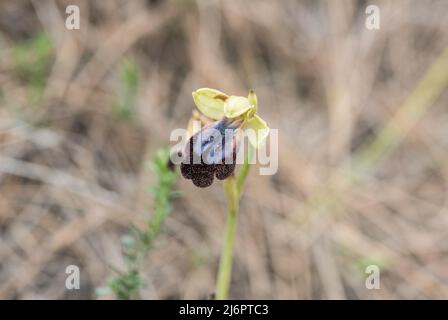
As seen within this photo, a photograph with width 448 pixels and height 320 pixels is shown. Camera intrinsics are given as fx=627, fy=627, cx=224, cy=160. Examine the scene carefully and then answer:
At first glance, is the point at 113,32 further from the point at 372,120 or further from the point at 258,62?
the point at 372,120

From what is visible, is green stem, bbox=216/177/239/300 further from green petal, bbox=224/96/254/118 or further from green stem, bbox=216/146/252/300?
green petal, bbox=224/96/254/118

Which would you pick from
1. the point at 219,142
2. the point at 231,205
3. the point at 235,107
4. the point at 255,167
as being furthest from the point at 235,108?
the point at 255,167

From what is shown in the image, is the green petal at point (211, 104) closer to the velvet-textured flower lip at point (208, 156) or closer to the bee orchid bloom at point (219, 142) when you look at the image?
the bee orchid bloom at point (219, 142)

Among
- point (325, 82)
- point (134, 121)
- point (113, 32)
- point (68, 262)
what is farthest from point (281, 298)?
point (113, 32)

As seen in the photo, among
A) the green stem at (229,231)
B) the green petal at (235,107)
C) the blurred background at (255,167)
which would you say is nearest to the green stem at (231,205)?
the green stem at (229,231)

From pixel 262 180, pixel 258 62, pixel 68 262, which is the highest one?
pixel 258 62

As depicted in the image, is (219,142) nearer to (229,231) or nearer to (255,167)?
(229,231)
